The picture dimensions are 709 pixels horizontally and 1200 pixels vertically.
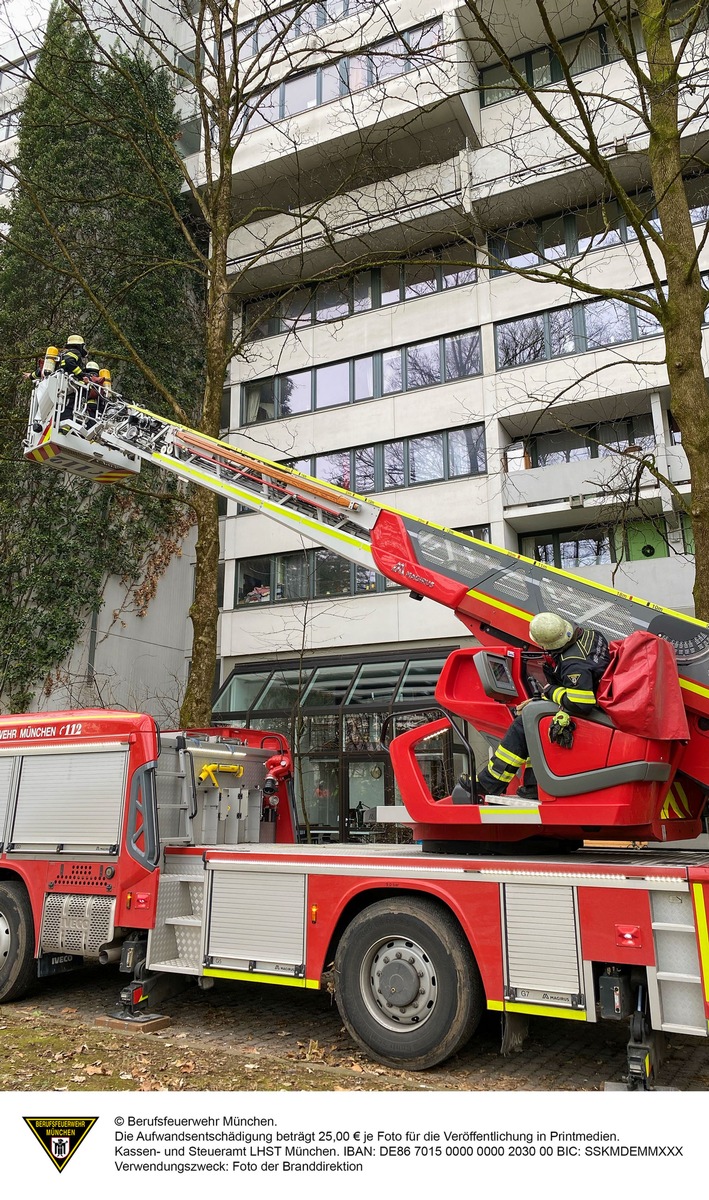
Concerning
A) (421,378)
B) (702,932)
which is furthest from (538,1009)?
(421,378)

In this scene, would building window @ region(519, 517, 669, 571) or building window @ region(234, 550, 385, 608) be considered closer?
building window @ region(519, 517, 669, 571)

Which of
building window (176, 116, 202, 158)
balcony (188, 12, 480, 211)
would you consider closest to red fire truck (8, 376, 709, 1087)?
balcony (188, 12, 480, 211)

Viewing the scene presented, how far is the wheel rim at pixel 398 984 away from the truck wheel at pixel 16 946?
11.6 ft

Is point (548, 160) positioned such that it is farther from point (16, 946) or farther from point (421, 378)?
point (16, 946)

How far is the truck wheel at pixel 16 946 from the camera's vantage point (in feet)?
25.4

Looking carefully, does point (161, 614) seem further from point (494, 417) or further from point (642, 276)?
point (642, 276)

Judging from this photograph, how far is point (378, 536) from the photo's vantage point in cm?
739

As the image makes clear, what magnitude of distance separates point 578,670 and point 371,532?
8.23 ft

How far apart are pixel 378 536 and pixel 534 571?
1540 mm

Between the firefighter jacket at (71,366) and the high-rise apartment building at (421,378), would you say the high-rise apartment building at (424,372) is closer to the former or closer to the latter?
the high-rise apartment building at (421,378)

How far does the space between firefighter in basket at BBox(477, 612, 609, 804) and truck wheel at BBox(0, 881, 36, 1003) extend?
181 inches

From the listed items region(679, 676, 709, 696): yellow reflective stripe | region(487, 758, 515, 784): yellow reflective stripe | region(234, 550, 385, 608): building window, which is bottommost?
region(487, 758, 515, 784): yellow reflective stripe

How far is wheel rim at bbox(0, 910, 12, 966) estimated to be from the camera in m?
7.86

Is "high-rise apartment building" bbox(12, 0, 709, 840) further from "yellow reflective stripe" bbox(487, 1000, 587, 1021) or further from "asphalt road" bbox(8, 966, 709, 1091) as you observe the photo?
"yellow reflective stripe" bbox(487, 1000, 587, 1021)
